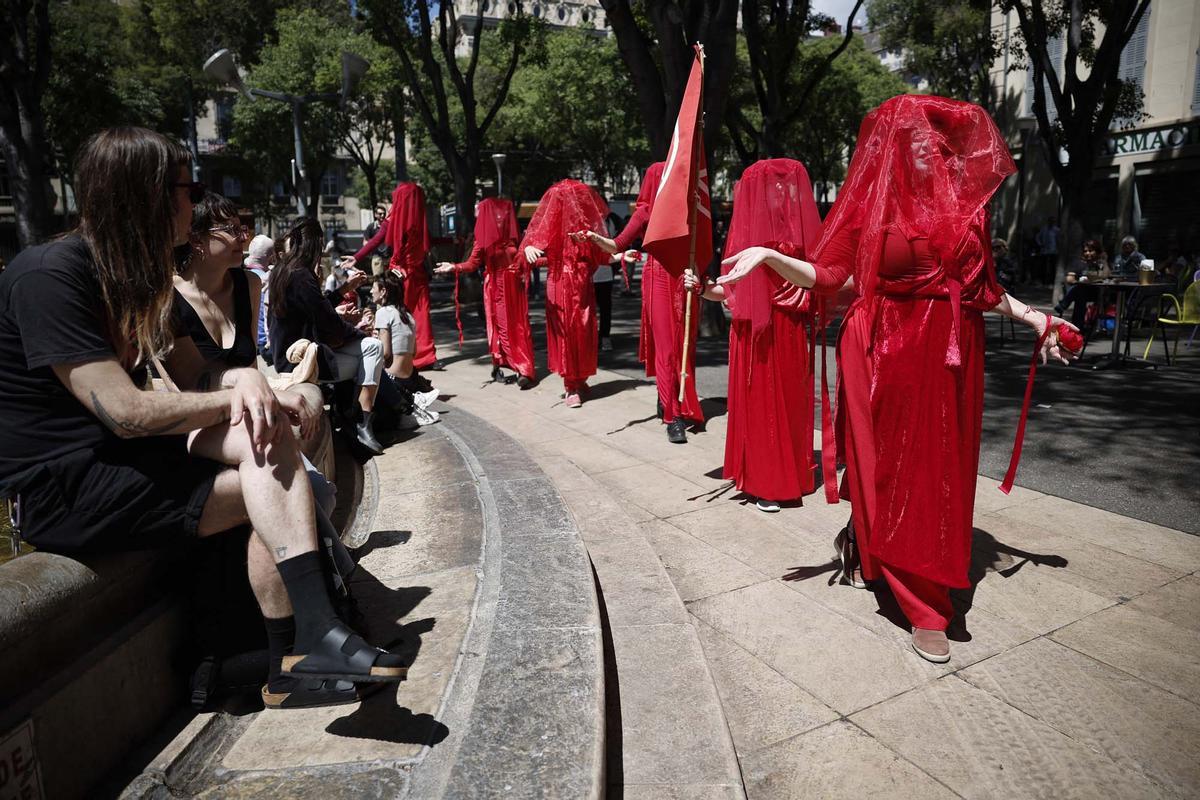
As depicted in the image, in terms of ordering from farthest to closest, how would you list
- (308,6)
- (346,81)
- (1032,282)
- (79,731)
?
(308,6) < (1032,282) < (346,81) < (79,731)

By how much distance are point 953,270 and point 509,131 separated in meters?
33.9

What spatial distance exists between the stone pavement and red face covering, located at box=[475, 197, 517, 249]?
5.28 m

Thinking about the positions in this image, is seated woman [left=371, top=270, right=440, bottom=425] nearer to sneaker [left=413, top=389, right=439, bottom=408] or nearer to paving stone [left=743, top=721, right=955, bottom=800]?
sneaker [left=413, top=389, right=439, bottom=408]

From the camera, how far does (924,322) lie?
3102 mm

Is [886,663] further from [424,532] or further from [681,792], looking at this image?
[424,532]

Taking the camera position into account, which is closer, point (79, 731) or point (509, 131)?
A: point (79, 731)

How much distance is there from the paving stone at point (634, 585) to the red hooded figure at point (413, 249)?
228 inches

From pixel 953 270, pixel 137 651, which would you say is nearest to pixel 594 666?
pixel 137 651

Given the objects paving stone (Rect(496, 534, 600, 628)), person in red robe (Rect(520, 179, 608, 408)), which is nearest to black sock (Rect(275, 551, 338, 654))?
paving stone (Rect(496, 534, 600, 628))

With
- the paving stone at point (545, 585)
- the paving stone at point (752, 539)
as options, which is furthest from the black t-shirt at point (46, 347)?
the paving stone at point (752, 539)

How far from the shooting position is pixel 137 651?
2324 millimetres

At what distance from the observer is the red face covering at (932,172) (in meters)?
3.00

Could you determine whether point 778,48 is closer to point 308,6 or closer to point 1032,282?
point 1032,282

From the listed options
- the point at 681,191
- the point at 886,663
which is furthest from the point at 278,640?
the point at 681,191
